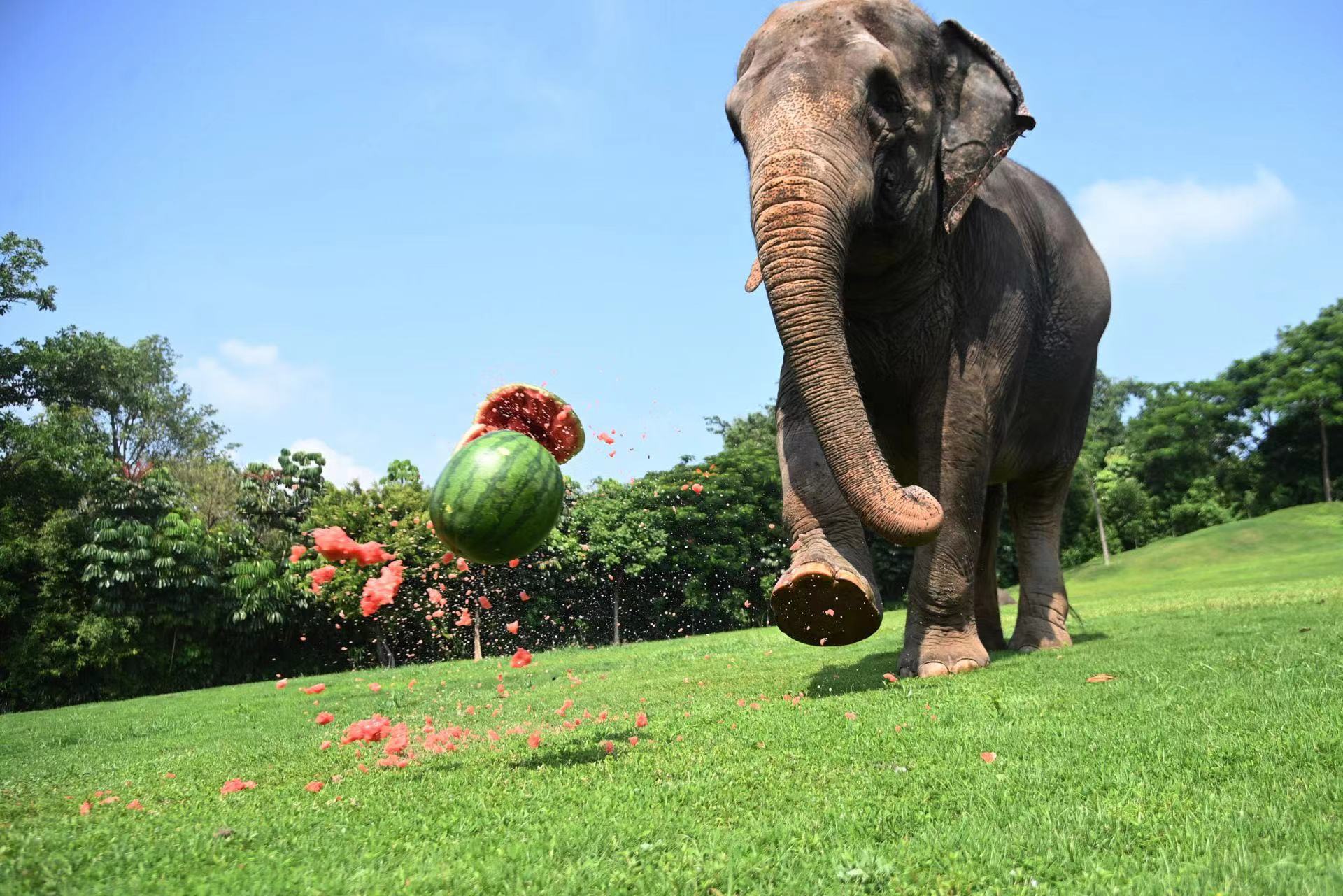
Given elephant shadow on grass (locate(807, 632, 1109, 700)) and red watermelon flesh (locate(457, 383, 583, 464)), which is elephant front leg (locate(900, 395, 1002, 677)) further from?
red watermelon flesh (locate(457, 383, 583, 464))

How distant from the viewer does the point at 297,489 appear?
31.3 meters

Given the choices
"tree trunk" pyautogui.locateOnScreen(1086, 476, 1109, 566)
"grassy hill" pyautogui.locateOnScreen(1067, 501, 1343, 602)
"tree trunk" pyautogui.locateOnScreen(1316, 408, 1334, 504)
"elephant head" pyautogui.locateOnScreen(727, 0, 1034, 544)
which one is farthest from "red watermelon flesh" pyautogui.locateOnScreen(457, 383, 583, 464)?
"tree trunk" pyautogui.locateOnScreen(1316, 408, 1334, 504)

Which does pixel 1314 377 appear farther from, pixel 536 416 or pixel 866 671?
pixel 536 416

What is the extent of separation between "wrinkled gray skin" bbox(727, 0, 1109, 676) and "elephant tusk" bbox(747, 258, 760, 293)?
0.02 m

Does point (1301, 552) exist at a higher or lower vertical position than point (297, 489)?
lower

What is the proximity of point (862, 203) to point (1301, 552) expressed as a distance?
Answer: 39268 millimetres

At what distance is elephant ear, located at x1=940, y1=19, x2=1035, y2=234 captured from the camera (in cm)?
770

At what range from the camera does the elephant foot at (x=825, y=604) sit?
6672mm

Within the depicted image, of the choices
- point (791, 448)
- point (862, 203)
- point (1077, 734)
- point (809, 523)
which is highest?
point (862, 203)

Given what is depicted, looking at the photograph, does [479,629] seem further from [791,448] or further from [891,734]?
[891,734]

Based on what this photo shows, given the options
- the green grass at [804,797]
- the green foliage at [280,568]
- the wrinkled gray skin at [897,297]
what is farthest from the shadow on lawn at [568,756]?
the green foliage at [280,568]

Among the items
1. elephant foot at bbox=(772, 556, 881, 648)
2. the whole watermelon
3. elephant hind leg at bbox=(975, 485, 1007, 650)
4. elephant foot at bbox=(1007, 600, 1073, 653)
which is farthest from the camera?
elephant hind leg at bbox=(975, 485, 1007, 650)

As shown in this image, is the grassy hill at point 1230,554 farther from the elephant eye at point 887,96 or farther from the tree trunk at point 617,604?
the elephant eye at point 887,96

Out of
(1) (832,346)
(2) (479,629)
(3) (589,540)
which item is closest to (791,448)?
(1) (832,346)
